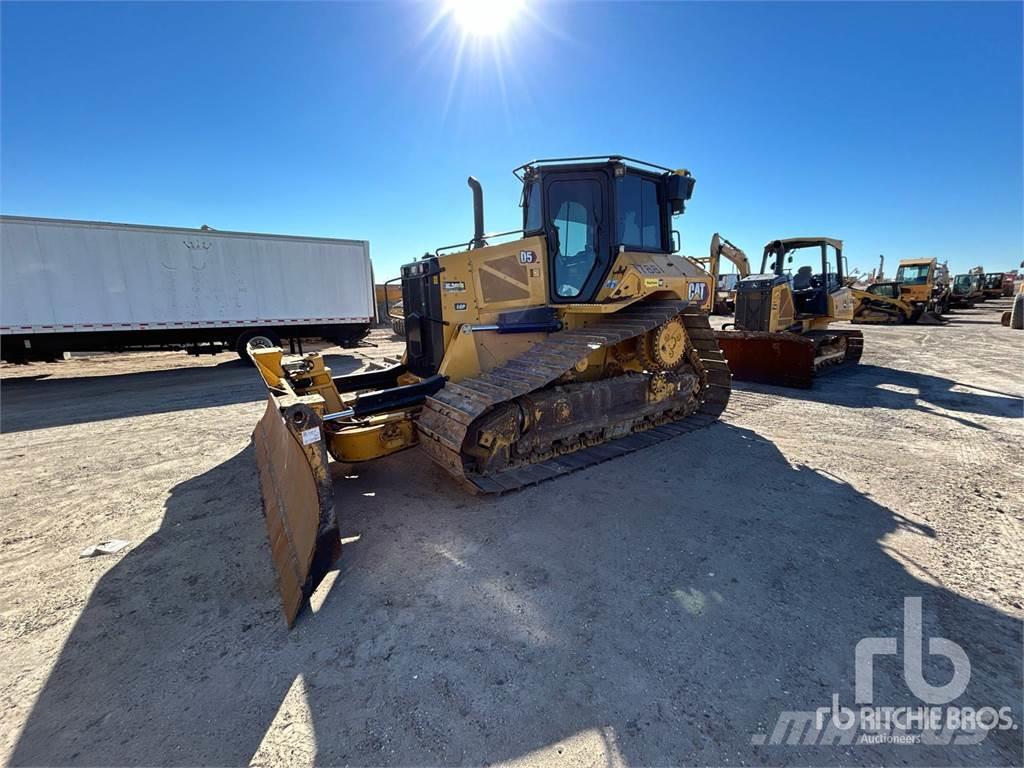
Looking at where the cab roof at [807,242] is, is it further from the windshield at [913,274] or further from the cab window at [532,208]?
the windshield at [913,274]

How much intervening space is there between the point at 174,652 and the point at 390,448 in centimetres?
206

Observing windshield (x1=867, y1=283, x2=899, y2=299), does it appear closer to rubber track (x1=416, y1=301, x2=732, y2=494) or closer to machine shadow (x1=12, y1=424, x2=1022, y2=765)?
rubber track (x1=416, y1=301, x2=732, y2=494)

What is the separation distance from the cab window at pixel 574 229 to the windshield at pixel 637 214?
28cm

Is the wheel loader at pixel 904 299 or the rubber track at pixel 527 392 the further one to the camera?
the wheel loader at pixel 904 299

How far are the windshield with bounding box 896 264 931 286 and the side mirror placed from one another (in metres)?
22.1

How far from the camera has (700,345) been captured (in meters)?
6.21

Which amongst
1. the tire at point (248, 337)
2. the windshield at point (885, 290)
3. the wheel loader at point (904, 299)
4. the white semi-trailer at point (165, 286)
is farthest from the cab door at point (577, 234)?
the windshield at point (885, 290)

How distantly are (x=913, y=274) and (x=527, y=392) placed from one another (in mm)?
25585

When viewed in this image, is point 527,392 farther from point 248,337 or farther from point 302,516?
point 248,337

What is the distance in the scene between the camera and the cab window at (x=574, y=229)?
4.87m

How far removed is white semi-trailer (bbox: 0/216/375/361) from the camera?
988 centimetres

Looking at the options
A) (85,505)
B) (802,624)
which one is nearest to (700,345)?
(802,624)

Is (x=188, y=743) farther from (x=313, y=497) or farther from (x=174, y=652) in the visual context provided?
(x=313, y=497)

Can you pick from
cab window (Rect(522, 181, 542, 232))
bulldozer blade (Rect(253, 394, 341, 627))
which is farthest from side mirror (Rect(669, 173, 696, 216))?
bulldozer blade (Rect(253, 394, 341, 627))
